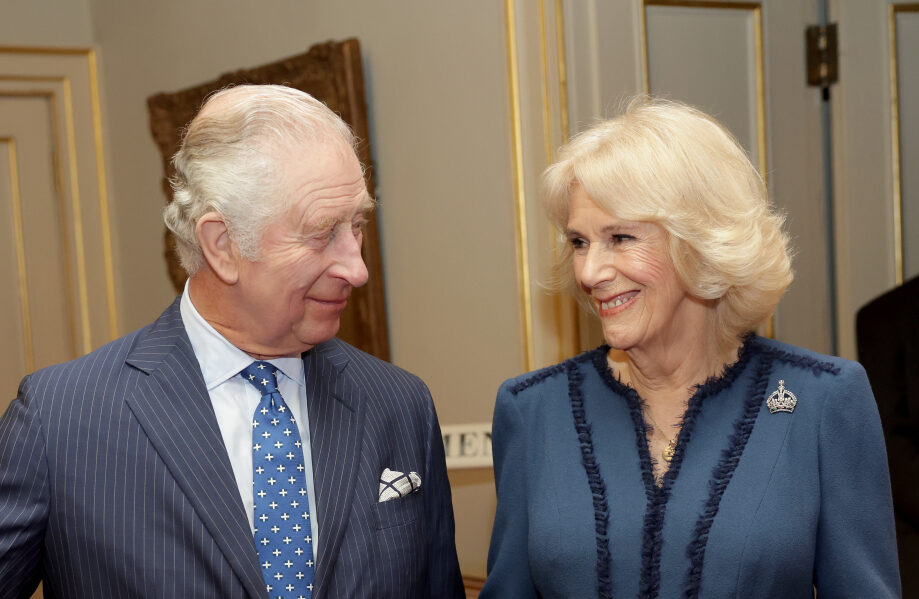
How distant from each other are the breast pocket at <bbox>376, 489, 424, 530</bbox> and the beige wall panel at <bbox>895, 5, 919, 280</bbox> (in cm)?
237

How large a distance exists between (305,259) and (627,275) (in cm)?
59

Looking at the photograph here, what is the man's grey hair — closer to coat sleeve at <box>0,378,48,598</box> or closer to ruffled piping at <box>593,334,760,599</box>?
coat sleeve at <box>0,378,48,598</box>

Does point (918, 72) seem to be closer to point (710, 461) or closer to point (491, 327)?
point (491, 327)

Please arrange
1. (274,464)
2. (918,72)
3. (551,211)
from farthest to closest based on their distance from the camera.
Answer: (918,72) → (551,211) → (274,464)

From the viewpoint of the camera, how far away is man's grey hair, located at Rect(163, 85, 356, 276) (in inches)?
65.1

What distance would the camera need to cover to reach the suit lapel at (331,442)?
65.7 inches

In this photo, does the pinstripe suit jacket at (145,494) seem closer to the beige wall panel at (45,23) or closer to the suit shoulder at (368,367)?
the suit shoulder at (368,367)

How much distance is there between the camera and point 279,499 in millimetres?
1671

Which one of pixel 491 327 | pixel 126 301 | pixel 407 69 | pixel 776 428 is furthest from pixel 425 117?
pixel 126 301

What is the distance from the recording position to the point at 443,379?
3256 mm

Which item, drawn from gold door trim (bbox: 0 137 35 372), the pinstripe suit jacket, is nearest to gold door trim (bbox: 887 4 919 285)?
the pinstripe suit jacket

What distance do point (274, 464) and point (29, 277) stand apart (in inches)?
130

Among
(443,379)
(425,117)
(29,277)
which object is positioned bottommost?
(443,379)

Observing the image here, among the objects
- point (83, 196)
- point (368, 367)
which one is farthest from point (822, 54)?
point (83, 196)
